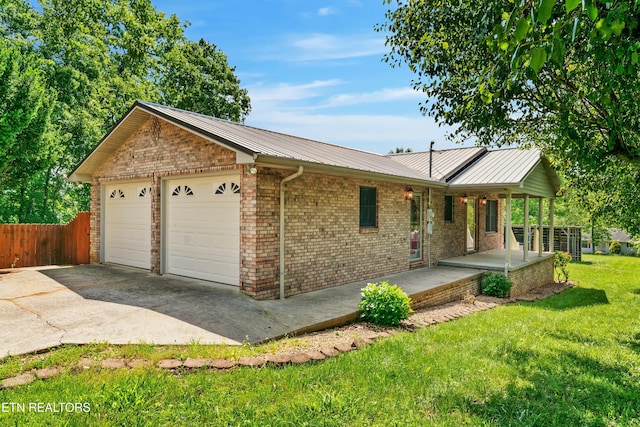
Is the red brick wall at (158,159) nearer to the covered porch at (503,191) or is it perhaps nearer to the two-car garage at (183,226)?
the two-car garage at (183,226)

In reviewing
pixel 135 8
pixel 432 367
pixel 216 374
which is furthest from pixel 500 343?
pixel 135 8

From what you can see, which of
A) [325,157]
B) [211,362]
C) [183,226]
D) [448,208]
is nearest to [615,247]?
[448,208]

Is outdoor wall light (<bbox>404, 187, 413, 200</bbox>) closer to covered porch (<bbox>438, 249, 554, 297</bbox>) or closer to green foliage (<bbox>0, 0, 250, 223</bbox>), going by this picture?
covered porch (<bbox>438, 249, 554, 297</bbox>)

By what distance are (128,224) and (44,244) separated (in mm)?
3314

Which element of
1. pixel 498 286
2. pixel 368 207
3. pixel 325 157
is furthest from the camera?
pixel 498 286

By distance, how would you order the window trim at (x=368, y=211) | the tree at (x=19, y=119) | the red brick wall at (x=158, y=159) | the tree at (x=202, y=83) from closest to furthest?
the red brick wall at (x=158, y=159) → the window trim at (x=368, y=211) → the tree at (x=19, y=119) → the tree at (x=202, y=83)

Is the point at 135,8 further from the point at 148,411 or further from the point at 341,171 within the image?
the point at 148,411

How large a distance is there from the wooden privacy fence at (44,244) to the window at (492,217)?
48.9 feet

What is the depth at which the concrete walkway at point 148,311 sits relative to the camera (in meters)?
5.10

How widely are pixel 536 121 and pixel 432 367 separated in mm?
6151

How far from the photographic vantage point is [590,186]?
10.3 meters

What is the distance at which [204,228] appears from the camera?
851 cm

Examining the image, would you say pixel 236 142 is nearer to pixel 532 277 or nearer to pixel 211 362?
pixel 211 362

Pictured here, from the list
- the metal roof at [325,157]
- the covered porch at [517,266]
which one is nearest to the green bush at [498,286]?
the covered porch at [517,266]
